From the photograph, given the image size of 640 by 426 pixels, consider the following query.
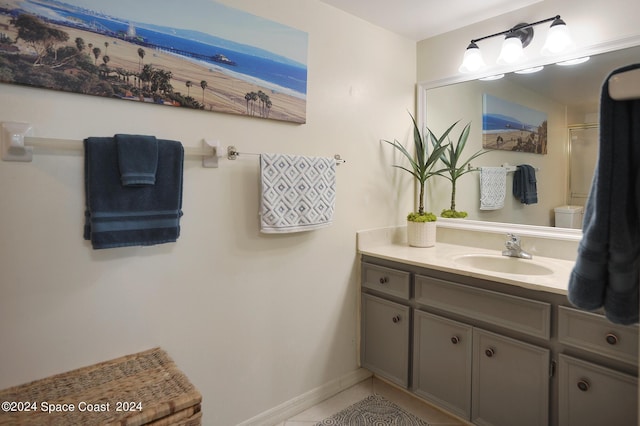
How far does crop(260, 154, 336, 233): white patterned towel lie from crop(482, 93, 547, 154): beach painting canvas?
1.05 m

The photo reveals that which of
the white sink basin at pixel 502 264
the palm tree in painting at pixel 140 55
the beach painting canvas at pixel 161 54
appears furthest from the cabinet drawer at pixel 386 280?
the palm tree in painting at pixel 140 55

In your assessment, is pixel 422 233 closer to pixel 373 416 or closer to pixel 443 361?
pixel 443 361

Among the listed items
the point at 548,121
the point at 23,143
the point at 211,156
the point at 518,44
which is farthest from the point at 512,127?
the point at 23,143

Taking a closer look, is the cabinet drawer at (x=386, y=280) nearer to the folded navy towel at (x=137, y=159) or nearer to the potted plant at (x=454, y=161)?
the potted plant at (x=454, y=161)

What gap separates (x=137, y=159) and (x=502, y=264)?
188cm

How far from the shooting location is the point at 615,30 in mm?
1760

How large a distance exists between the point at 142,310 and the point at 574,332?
5.56ft

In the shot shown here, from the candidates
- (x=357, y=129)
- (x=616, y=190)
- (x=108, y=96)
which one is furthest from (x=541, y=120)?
(x=108, y=96)

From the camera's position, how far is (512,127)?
219 cm

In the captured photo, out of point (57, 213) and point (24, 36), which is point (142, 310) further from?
point (24, 36)

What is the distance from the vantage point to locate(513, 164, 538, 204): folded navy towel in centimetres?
210

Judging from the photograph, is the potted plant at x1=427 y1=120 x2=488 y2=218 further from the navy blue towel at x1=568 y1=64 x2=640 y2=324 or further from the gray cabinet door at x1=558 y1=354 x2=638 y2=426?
the navy blue towel at x1=568 y1=64 x2=640 y2=324

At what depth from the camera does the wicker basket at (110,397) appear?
3.64ft

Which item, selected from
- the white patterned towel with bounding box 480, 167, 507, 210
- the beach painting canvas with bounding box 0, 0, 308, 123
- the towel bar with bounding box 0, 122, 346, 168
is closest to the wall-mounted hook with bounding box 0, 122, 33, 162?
the towel bar with bounding box 0, 122, 346, 168
